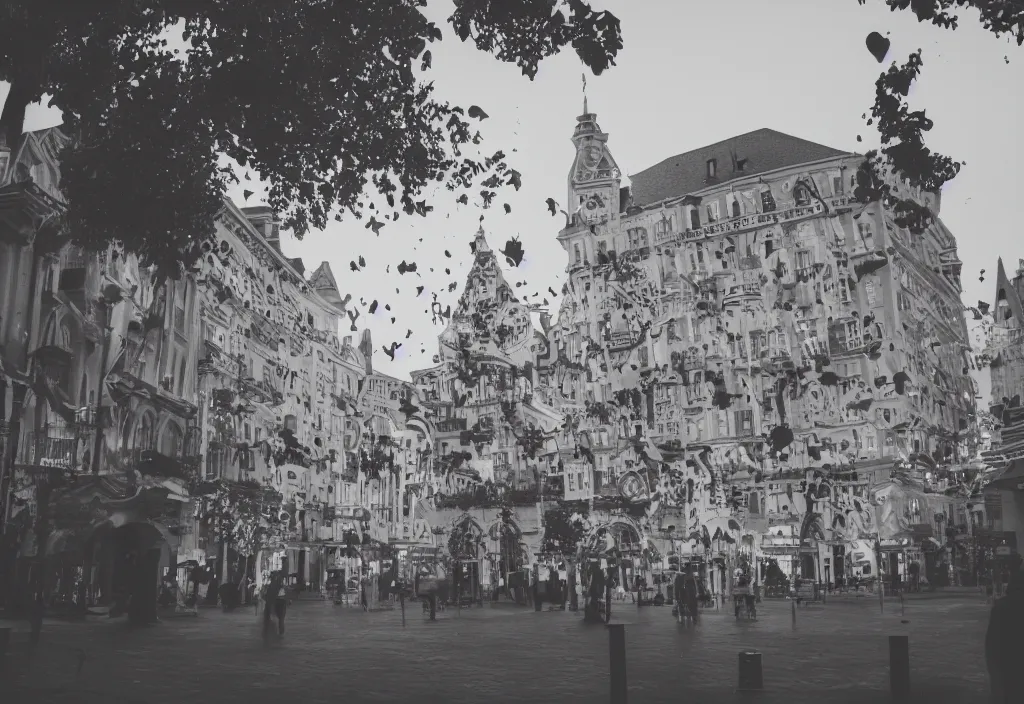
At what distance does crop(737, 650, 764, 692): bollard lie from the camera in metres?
10.3

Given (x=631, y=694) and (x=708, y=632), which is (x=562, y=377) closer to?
(x=708, y=632)

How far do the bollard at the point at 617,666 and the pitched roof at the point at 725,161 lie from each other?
5443cm

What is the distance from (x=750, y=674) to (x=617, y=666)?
2.13 metres

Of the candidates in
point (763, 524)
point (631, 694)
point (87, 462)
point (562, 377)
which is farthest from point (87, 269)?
point (562, 377)

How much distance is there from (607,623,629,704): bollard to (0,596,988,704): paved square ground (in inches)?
29.2

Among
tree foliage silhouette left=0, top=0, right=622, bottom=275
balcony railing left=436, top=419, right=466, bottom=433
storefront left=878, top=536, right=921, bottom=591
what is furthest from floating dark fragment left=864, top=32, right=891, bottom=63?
balcony railing left=436, top=419, right=466, bottom=433

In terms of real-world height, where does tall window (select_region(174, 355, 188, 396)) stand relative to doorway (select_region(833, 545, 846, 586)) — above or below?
above

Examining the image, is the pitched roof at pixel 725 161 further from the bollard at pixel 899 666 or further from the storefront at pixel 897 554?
the bollard at pixel 899 666

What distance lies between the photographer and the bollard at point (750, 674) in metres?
10.3

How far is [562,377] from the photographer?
6675 centimetres

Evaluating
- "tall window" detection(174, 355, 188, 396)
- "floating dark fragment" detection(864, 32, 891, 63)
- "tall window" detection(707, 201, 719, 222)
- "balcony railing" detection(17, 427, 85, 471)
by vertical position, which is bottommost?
"balcony railing" detection(17, 427, 85, 471)

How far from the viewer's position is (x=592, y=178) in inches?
2601

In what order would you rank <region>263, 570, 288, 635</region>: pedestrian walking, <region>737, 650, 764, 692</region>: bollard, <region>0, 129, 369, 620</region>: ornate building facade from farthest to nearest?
<region>0, 129, 369, 620</region>: ornate building facade, <region>263, 570, 288, 635</region>: pedestrian walking, <region>737, 650, 764, 692</region>: bollard

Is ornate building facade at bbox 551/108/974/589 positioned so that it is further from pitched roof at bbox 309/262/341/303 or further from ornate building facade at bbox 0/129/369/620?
ornate building facade at bbox 0/129/369/620
